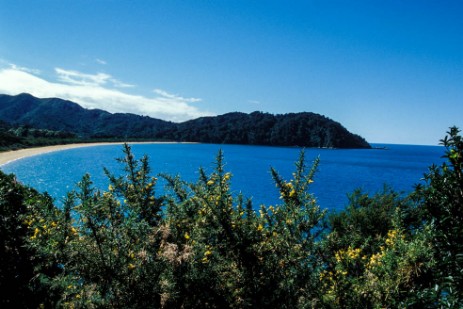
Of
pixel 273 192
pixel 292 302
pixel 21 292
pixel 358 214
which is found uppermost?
pixel 292 302

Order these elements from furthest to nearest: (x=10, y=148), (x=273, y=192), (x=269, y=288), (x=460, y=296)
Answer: (x=10, y=148) → (x=273, y=192) → (x=269, y=288) → (x=460, y=296)

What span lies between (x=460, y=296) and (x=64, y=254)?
442 centimetres

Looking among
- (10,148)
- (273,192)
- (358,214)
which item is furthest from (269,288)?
(10,148)

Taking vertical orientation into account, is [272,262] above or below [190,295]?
above

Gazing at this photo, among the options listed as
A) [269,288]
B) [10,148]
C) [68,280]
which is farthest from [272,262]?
[10,148]

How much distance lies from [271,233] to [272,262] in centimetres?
51

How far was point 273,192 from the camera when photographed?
1768 inches

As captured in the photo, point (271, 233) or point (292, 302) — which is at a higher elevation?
point (271, 233)

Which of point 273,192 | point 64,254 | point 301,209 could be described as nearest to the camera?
point 64,254

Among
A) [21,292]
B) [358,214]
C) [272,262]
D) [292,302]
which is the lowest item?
A: [358,214]

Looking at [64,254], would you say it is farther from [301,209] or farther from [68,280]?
[301,209]

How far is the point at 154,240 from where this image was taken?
4.39 meters

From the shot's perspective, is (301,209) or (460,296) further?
(301,209)

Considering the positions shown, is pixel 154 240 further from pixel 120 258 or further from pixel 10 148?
pixel 10 148
